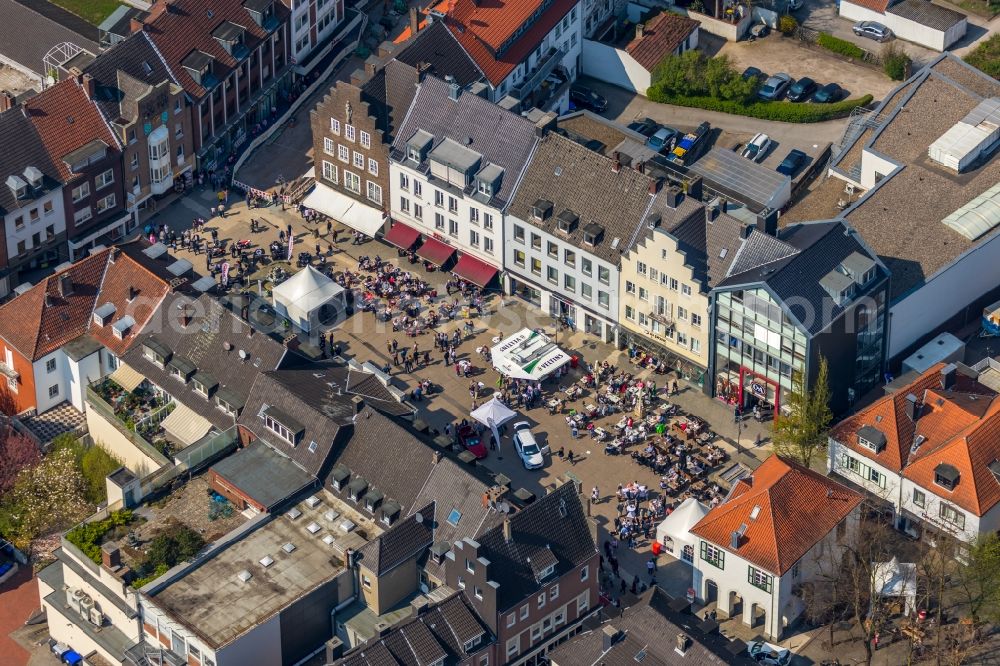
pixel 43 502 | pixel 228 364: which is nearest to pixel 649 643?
pixel 228 364

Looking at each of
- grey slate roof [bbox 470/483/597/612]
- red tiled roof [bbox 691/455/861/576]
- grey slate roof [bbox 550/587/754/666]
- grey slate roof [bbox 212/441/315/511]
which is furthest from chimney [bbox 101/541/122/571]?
red tiled roof [bbox 691/455/861/576]

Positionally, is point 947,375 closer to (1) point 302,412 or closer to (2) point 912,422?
(2) point 912,422

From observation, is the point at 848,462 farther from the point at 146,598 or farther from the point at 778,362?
the point at 146,598

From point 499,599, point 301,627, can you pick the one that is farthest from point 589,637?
point 301,627

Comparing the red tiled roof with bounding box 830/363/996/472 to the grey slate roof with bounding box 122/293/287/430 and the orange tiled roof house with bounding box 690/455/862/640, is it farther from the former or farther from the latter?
the grey slate roof with bounding box 122/293/287/430

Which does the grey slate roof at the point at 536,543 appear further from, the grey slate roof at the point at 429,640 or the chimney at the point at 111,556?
the chimney at the point at 111,556
